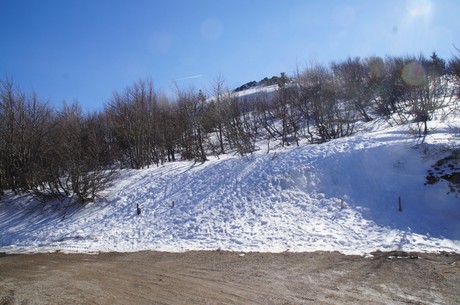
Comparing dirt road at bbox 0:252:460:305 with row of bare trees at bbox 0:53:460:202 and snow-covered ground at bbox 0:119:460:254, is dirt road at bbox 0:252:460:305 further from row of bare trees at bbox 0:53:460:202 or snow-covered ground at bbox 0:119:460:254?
row of bare trees at bbox 0:53:460:202

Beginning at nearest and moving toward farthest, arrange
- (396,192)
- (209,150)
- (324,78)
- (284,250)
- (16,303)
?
(16,303) → (284,250) → (396,192) → (324,78) → (209,150)

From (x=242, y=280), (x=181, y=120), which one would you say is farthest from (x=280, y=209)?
(x=181, y=120)

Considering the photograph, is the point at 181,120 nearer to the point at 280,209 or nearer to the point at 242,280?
the point at 280,209

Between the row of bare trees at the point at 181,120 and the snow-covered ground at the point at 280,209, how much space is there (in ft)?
6.83

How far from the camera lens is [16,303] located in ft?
24.7

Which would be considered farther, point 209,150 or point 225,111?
point 209,150

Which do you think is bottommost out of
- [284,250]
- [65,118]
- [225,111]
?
[284,250]

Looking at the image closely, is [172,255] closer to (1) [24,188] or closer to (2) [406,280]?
(2) [406,280]

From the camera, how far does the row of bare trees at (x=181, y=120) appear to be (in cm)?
2080

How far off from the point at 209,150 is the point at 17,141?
1725 cm

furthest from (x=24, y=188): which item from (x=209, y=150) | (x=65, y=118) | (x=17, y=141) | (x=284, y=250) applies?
(x=284, y=250)

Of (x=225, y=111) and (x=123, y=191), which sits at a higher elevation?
(x=225, y=111)

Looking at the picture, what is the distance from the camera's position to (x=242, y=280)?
8367 mm

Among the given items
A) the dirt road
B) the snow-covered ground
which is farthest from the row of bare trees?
the dirt road
